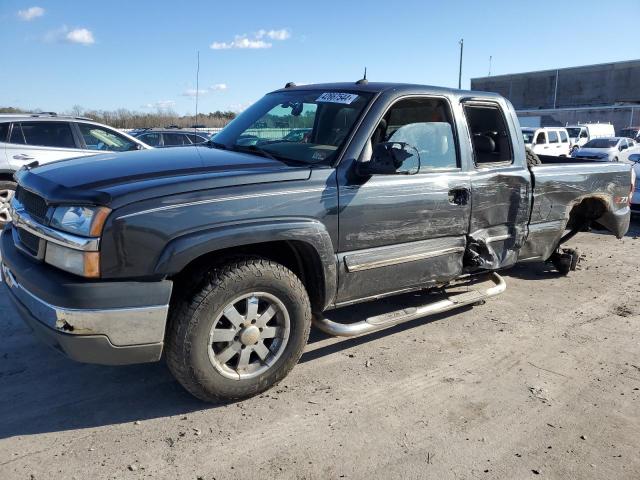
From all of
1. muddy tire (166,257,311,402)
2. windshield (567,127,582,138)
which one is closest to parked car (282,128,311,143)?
muddy tire (166,257,311,402)

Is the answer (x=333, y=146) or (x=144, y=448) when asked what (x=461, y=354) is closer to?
(x=333, y=146)

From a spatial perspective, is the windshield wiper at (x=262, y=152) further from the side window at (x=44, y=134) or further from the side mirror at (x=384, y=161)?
the side window at (x=44, y=134)

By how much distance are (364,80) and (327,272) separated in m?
1.72

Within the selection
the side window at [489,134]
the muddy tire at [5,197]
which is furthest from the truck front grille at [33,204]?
the muddy tire at [5,197]

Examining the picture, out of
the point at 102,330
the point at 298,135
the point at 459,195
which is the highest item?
the point at 298,135

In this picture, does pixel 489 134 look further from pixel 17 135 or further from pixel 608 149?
pixel 608 149

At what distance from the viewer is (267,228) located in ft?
10.2

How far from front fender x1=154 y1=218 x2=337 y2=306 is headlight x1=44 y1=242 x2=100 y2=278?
0.31 m

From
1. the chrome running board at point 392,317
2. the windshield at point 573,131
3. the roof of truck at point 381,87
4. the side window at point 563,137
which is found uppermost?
the windshield at point 573,131

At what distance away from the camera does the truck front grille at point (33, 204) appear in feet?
9.94

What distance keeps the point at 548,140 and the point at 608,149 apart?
2.84 meters

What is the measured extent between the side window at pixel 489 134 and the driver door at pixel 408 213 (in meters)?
0.49

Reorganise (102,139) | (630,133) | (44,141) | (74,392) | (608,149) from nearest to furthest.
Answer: (74,392) < (44,141) < (102,139) < (608,149) < (630,133)

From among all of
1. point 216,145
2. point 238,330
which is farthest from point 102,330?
point 216,145
